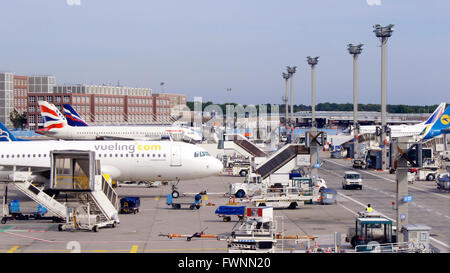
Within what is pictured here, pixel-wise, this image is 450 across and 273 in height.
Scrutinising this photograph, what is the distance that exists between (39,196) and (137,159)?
39.2ft

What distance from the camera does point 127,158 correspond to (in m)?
46.3

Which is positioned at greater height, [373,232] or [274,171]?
[274,171]

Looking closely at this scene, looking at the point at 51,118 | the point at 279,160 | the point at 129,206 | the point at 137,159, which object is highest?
the point at 51,118

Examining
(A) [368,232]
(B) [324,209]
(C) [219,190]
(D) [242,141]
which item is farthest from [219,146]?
(A) [368,232]

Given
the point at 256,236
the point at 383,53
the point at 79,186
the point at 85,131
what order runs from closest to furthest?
the point at 256,236, the point at 79,186, the point at 383,53, the point at 85,131

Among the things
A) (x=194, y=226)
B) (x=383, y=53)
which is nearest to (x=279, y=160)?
(x=194, y=226)

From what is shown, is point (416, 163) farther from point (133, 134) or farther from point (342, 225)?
point (133, 134)

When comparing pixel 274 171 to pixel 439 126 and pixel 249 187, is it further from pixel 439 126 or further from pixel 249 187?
pixel 439 126

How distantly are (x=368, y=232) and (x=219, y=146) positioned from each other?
52382 millimetres

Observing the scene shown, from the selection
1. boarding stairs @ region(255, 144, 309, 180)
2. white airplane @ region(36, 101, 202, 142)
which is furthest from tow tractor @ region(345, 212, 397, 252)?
white airplane @ region(36, 101, 202, 142)

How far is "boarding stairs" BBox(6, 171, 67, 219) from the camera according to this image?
35000 mm

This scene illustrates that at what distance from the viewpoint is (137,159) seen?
46219 mm

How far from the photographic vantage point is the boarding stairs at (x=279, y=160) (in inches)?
2092
